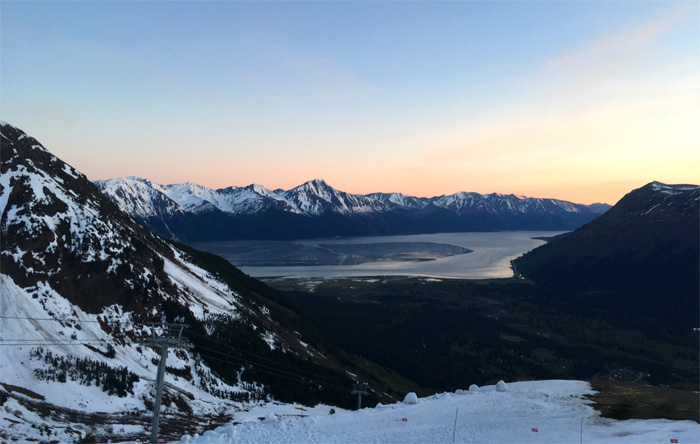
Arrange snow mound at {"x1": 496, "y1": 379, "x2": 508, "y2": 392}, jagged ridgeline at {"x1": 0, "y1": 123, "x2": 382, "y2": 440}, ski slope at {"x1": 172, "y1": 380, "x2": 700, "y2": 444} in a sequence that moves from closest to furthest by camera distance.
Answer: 1. ski slope at {"x1": 172, "y1": 380, "x2": 700, "y2": 444}
2. snow mound at {"x1": 496, "y1": 379, "x2": 508, "y2": 392}
3. jagged ridgeline at {"x1": 0, "y1": 123, "x2": 382, "y2": 440}

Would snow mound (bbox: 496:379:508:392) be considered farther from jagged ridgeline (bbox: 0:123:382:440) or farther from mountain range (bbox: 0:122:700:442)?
jagged ridgeline (bbox: 0:123:382:440)

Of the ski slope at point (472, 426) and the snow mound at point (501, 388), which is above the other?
the ski slope at point (472, 426)

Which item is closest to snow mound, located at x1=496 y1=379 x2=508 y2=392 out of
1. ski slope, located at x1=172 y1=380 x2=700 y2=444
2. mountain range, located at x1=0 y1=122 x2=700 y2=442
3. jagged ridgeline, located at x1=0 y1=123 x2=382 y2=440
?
ski slope, located at x1=172 y1=380 x2=700 y2=444

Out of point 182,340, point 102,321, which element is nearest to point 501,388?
point 182,340

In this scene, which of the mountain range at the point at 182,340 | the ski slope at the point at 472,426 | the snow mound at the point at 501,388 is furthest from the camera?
the mountain range at the point at 182,340

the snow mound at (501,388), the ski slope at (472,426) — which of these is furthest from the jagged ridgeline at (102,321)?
the snow mound at (501,388)

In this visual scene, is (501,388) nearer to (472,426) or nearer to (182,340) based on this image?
(472,426)

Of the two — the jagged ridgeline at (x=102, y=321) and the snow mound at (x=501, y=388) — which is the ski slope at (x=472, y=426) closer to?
the snow mound at (x=501, y=388)
